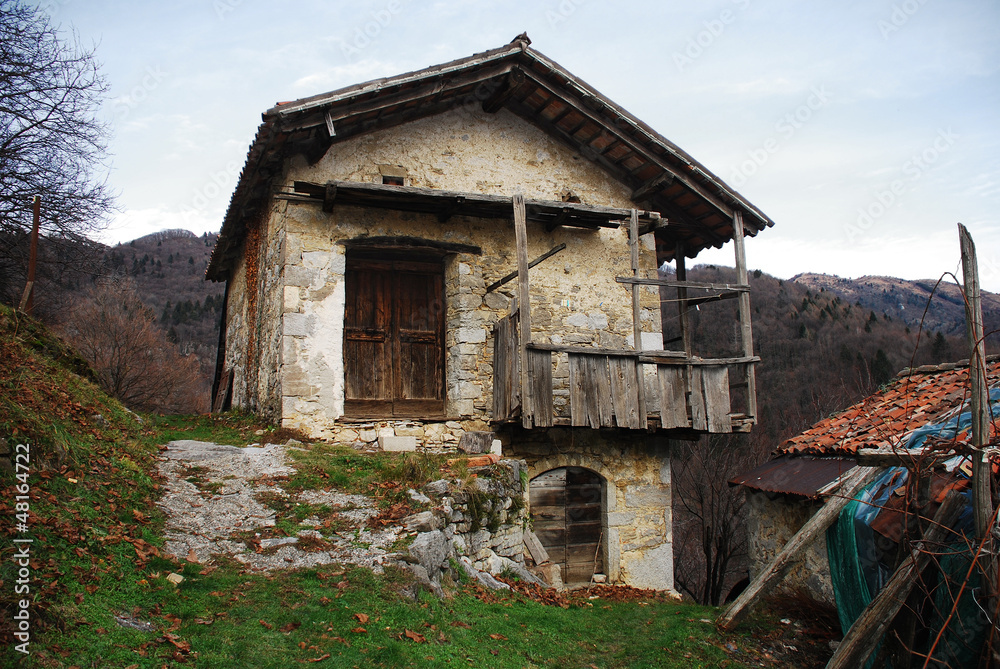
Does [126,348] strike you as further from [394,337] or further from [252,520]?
[252,520]

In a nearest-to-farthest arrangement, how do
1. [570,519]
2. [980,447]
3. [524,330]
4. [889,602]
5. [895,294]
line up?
[980,447], [889,602], [524,330], [570,519], [895,294]

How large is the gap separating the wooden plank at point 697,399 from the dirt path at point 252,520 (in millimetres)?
4610

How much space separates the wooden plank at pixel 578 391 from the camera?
807cm

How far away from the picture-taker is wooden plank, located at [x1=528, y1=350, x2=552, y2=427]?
312 inches

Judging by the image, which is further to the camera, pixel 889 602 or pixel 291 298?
pixel 291 298

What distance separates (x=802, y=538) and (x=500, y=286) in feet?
17.5

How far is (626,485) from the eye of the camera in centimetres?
964

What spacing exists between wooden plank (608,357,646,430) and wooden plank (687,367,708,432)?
2.74 ft

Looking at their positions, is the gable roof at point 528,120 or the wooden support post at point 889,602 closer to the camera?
the wooden support post at point 889,602

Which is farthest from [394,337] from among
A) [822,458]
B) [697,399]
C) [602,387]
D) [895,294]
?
[895,294]

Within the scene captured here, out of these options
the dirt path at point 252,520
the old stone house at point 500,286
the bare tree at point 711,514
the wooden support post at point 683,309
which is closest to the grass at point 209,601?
the dirt path at point 252,520

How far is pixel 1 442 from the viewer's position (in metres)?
4.53

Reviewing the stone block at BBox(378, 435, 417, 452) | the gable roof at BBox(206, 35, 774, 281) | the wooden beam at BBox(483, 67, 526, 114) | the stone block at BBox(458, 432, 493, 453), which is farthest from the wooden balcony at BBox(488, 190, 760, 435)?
the wooden beam at BBox(483, 67, 526, 114)

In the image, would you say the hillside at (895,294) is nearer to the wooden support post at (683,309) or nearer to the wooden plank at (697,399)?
the wooden support post at (683,309)
